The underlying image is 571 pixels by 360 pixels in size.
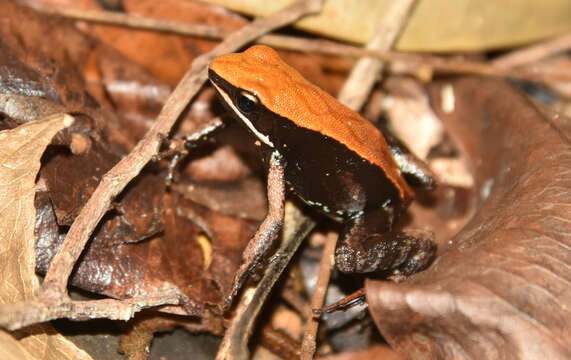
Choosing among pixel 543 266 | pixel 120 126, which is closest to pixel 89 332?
pixel 120 126

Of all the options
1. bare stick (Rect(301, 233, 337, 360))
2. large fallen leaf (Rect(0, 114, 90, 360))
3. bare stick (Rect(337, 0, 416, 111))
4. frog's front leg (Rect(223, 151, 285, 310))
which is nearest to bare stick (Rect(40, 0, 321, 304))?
large fallen leaf (Rect(0, 114, 90, 360))

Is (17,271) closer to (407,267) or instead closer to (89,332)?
(89,332)

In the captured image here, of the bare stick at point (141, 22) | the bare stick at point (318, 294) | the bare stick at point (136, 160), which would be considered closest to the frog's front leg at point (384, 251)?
the bare stick at point (318, 294)

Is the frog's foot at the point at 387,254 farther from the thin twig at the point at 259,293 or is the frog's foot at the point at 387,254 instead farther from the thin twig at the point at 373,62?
the thin twig at the point at 373,62

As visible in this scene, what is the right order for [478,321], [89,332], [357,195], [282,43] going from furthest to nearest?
[282,43] → [357,195] → [89,332] → [478,321]

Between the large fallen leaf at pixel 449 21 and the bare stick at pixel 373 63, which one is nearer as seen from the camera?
the bare stick at pixel 373 63
